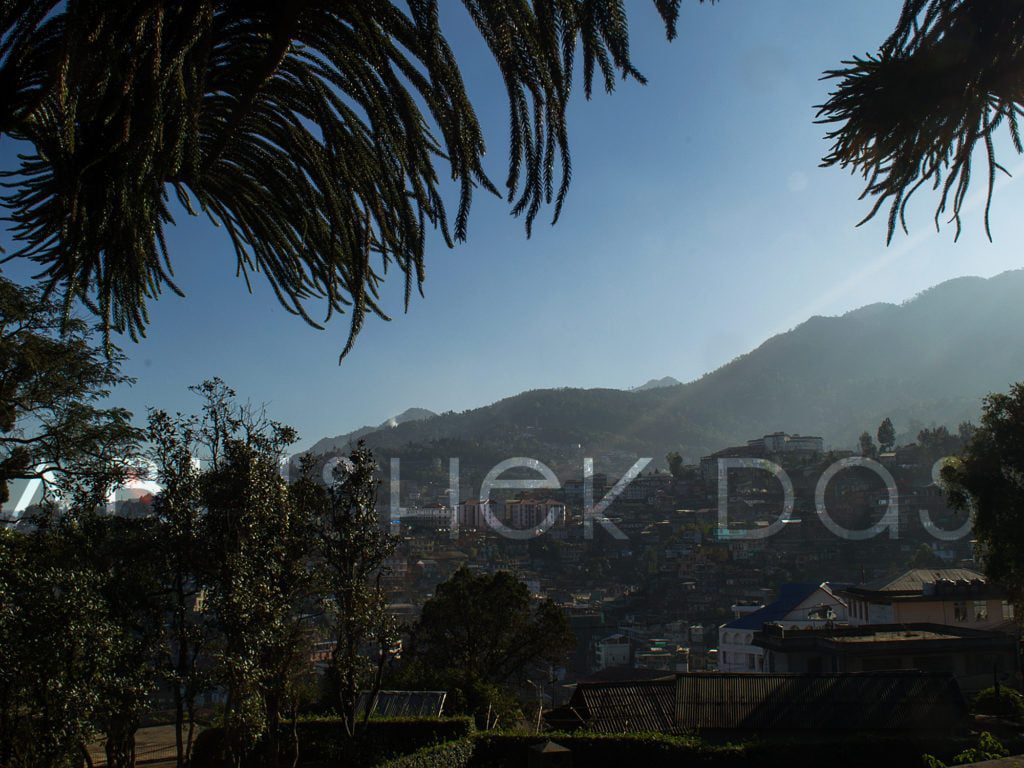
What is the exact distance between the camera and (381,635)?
41.2 ft

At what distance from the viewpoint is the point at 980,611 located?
35594mm

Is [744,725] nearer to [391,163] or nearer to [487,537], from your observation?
[391,163]

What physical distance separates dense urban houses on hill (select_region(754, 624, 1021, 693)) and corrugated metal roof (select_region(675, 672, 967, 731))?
7.42 m

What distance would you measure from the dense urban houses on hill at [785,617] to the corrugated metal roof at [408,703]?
24.2 m

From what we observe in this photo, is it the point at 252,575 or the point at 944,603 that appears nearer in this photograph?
the point at 252,575

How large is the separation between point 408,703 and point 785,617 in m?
28.5

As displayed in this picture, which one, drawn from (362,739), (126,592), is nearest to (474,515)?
(362,739)

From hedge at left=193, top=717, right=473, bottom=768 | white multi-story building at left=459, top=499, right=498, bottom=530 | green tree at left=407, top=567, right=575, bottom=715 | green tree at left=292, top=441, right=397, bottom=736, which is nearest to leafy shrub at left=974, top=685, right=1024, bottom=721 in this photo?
green tree at left=407, top=567, right=575, bottom=715

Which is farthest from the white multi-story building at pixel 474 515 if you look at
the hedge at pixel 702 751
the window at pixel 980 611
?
the hedge at pixel 702 751

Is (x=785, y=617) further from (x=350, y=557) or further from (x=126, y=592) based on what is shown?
(x=126, y=592)

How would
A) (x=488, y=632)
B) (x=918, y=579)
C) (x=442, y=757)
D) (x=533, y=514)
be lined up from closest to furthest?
(x=442, y=757) < (x=488, y=632) < (x=918, y=579) < (x=533, y=514)

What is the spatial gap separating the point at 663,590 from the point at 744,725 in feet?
211

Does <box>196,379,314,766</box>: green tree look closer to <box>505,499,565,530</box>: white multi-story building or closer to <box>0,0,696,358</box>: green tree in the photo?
<box>0,0,696,358</box>: green tree

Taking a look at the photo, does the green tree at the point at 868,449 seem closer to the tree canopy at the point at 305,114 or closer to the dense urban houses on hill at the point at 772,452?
the dense urban houses on hill at the point at 772,452
